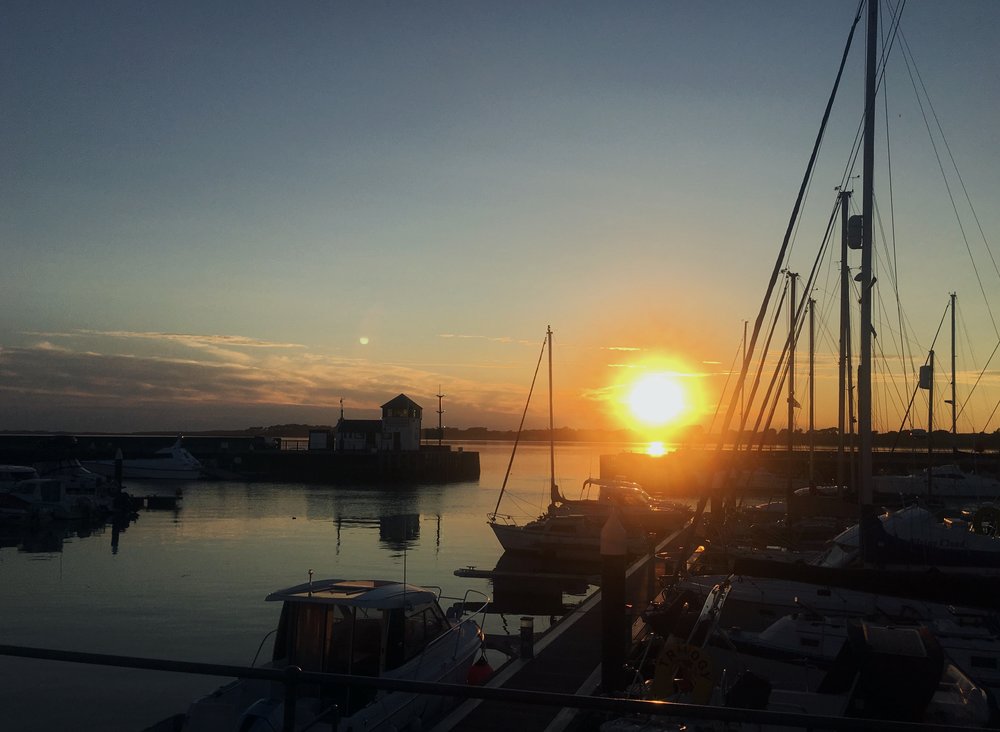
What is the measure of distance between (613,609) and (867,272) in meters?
9.52

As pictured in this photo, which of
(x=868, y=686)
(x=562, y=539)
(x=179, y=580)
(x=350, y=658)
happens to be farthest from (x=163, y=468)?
(x=868, y=686)

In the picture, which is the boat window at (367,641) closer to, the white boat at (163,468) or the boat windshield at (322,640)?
the boat windshield at (322,640)

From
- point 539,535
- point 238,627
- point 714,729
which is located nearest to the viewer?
point 714,729

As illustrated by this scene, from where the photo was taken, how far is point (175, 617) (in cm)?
2631

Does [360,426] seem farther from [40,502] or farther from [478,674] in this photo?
[478,674]

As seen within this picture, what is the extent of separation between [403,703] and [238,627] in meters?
14.4

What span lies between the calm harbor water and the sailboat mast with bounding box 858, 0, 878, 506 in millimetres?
12980

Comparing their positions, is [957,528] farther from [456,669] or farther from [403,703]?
[403,703]

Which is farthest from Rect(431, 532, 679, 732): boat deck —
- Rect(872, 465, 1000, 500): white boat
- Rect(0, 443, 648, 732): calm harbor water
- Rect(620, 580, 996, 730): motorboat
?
Rect(872, 465, 1000, 500): white boat

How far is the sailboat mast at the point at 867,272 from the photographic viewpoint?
685 inches

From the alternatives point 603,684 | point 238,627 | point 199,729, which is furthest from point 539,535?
point 199,729

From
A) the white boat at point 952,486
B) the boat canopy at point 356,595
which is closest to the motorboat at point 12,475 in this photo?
the boat canopy at point 356,595

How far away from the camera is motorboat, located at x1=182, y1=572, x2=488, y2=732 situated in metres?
11.3

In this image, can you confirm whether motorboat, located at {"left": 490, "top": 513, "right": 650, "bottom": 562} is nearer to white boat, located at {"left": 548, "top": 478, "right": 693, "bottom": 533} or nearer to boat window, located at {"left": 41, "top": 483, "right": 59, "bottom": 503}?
white boat, located at {"left": 548, "top": 478, "right": 693, "bottom": 533}
